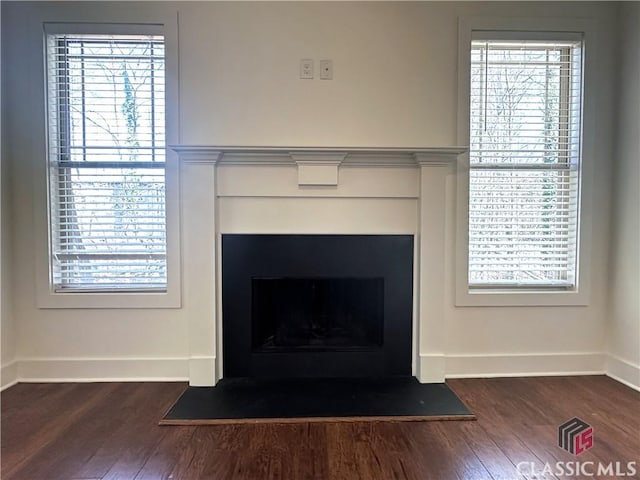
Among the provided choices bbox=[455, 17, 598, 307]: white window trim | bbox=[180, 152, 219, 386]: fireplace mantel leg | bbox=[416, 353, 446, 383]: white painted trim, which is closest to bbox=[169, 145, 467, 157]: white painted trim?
bbox=[180, 152, 219, 386]: fireplace mantel leg

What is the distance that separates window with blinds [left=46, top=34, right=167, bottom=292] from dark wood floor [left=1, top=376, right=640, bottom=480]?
80 cm

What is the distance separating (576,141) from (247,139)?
2.20 m

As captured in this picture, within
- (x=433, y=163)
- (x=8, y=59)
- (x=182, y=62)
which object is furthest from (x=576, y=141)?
(x=8, y=59)

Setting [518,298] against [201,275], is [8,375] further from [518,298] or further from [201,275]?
[518,298]

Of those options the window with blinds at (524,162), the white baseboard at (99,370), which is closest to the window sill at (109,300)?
the white baseboard at (99,370)

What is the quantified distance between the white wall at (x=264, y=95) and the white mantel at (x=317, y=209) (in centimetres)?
13

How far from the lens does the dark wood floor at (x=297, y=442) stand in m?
1.55

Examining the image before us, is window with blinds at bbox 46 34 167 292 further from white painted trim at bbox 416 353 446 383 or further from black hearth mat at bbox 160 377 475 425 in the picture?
white painted trim at bbox 416 353 446 383

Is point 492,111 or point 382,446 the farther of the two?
point 492,111

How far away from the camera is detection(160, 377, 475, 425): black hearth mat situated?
1934 mm

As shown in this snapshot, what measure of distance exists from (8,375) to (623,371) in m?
3.94

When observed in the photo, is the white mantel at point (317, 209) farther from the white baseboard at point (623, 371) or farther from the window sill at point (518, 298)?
the white baseboard at point (623, 371)

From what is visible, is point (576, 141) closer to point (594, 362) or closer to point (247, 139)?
A: point (594, 362)

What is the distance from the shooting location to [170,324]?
8.04 ft
